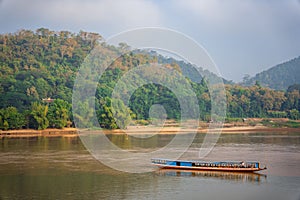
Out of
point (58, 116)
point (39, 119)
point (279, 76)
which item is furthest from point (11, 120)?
point (279, 76)

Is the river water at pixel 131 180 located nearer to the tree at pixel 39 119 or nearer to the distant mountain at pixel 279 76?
the tree at pixel 39 119

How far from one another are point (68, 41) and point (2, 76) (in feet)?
38.6

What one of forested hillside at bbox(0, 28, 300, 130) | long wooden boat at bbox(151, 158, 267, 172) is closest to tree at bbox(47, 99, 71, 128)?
forested hillside at bbox(0, 28, 300, 130)

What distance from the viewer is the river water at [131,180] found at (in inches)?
425

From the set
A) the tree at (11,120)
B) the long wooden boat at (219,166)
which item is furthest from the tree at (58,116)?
the long wooden boat at (219,166)

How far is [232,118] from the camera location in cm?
3522

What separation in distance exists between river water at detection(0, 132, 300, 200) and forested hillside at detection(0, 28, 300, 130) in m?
11.1

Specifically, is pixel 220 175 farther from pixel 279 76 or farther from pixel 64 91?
pixel 279 76

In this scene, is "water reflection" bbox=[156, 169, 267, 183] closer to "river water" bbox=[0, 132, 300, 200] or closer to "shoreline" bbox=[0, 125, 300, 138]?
"river water" bbox=[0, 132, 300, 200]

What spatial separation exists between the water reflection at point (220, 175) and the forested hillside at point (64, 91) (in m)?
15.1

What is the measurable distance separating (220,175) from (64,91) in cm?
2340

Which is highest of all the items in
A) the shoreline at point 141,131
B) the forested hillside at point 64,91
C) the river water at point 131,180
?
the forested hillside at point 64,91

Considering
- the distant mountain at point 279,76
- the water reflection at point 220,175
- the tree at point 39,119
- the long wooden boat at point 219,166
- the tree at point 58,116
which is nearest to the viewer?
the water reflection at point 220,175

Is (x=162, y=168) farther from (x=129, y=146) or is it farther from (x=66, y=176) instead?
(x=129, y=146)
